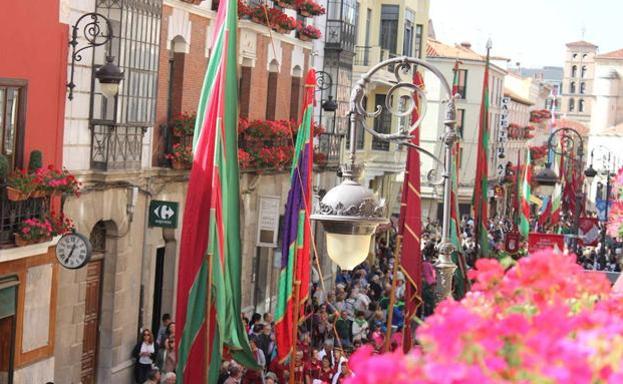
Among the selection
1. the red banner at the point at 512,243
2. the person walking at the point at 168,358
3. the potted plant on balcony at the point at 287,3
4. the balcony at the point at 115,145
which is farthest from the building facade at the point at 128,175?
the red banner at the point at 512,243

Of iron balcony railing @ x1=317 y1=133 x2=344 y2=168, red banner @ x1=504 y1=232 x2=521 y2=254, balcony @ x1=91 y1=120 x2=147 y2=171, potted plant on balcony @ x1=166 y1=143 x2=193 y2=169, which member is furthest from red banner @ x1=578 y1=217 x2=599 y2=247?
balcony @ x1=91 y1=120 x2=147 y2=171

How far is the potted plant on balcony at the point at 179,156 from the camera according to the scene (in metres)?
24.0

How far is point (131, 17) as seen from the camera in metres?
20.8

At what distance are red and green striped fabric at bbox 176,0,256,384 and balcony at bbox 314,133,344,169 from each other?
22.3m

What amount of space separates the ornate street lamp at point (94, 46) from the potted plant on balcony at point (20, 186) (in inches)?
76.8

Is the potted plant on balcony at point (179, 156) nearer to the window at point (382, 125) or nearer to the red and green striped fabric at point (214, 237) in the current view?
the red and green striped fabric at point (214, 237)

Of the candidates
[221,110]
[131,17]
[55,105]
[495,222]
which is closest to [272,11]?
[131,17]

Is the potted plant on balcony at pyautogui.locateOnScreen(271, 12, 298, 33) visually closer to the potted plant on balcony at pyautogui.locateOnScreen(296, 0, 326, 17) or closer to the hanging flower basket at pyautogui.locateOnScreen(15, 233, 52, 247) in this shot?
the potted plant on balcony at pyautogui.locateOnScreen(296, 0, 326, 17)

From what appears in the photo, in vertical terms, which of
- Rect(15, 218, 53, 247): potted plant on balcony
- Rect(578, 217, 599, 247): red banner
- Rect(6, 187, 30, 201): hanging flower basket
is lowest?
Rect(578, 217, 599, 247): red banner

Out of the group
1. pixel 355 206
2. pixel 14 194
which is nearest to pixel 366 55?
pixel 14 194

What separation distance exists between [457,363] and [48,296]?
51.2 ft

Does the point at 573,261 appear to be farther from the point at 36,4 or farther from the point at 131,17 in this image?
the point at 131,17

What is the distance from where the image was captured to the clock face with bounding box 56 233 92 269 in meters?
17.8

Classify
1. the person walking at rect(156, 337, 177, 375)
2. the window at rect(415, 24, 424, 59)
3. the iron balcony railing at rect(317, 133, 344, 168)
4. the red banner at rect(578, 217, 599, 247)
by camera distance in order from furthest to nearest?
the window at rect(415, 24, 424, 59) < the red banner at rect(578, 217, 599, 247) < the iron balcony railing at rect(317, 133, 344, 168) < the person walking at rect(156, 337, 177, 375)
